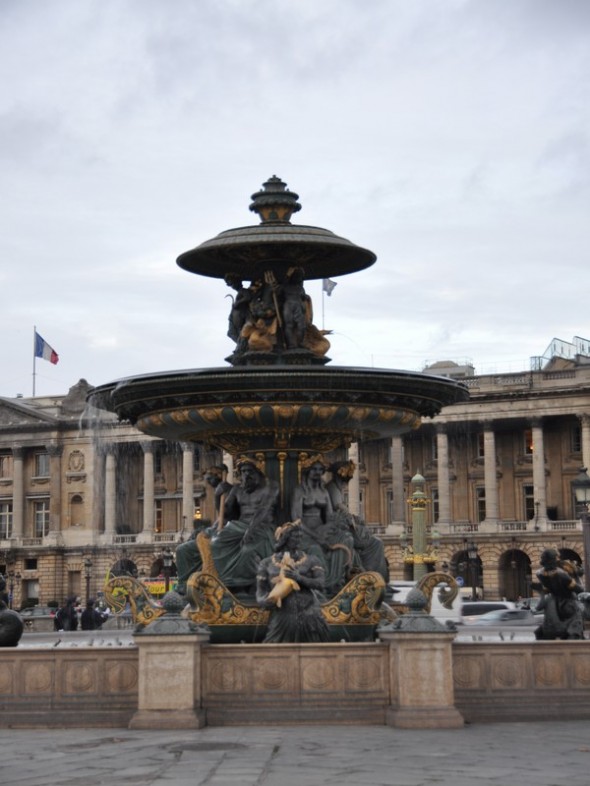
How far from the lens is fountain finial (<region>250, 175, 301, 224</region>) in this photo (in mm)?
16859

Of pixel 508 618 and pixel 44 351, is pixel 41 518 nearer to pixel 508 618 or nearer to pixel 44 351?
pixel 44 351

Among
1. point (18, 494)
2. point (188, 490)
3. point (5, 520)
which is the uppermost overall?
point (18, 494)

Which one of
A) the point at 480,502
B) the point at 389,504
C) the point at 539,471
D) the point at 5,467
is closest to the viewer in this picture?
the point at 539,471

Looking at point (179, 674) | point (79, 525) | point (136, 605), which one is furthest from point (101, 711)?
point (79, 525)

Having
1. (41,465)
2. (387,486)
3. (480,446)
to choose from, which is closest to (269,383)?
(480,446)

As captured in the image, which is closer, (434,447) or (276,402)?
(276,402)

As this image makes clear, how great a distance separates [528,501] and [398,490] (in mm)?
7618

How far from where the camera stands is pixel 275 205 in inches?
663

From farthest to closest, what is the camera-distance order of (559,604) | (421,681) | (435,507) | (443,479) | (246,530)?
(435,507), (443,479), (246,530), (559,604), (421,681)

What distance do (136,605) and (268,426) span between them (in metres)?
2.24

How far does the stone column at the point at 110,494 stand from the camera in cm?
9688

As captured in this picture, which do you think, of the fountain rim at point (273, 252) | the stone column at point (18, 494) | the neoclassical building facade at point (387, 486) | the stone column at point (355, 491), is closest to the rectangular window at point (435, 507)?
the neoclassical building facade at point (387, 486)

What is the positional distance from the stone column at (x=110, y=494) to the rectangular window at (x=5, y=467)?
23.1ft

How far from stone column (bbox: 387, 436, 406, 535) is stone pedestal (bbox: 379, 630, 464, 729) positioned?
7662cm
